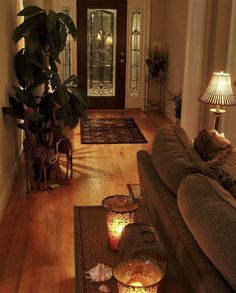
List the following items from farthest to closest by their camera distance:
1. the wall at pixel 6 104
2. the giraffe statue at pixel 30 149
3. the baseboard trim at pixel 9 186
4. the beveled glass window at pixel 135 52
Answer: the beveled glass window at pixel 135 52
the giraffe statue at pixel 30 149
the wall at pixel 6 104
the baseboard trim at pixel 9 186

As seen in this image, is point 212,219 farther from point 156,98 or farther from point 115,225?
point 156,98

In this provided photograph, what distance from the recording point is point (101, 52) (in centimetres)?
741

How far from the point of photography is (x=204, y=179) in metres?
1.50

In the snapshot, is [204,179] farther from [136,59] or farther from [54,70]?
[136,59]

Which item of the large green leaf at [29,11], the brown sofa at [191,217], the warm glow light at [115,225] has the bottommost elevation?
the warm glow light at [115,225]

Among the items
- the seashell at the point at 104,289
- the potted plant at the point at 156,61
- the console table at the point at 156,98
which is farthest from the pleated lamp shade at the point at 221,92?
the console table at the point at 156,98

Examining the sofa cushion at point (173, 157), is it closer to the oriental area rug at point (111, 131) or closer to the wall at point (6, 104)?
the wall at point (6, 104)

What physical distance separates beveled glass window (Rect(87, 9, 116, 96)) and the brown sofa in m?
5.58

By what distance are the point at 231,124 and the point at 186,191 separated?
3204 millimetres

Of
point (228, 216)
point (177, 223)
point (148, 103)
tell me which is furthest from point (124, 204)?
point (148, 103)

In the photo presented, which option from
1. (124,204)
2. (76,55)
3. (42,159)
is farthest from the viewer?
(76,55)

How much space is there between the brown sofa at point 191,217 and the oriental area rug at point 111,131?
3525 mm

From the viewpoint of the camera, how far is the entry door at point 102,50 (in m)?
7.18

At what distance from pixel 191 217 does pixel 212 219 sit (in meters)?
0.12
